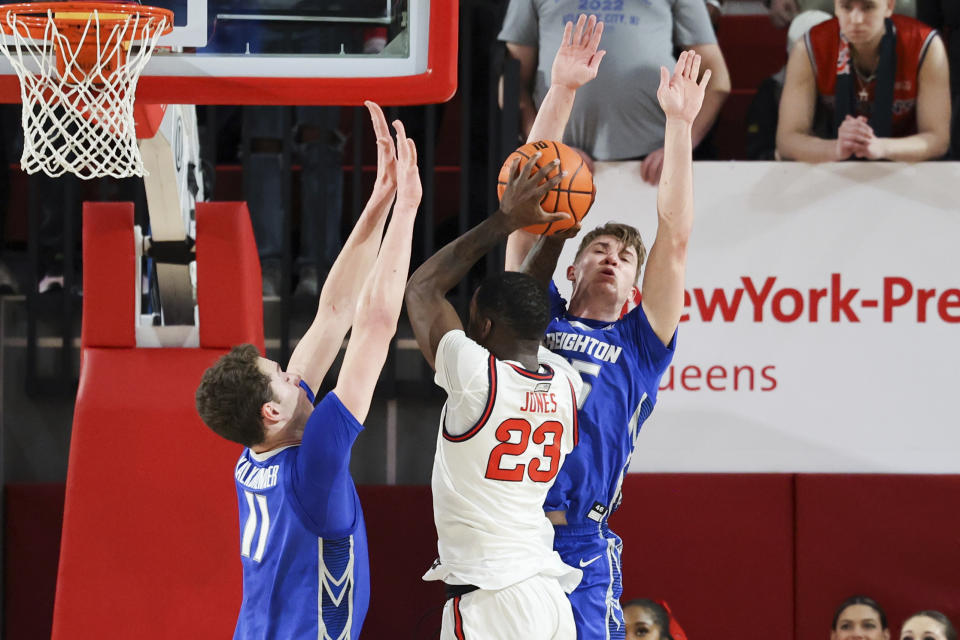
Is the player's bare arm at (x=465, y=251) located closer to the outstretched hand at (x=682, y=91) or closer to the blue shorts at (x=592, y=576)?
the outstretched hand at (x=682, y=91)

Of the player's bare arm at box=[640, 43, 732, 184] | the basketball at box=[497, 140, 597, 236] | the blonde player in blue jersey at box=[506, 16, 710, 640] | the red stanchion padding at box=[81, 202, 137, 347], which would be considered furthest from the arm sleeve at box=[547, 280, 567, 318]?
the player's bare arm at box=[640, 43, 732, 184]

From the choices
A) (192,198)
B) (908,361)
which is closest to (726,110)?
(908,361)

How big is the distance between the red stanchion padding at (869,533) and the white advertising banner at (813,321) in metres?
0.09

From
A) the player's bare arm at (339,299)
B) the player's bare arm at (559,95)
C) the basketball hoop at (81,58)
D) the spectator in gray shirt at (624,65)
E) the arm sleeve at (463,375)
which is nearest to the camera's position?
the arm sleeve at (463,375)

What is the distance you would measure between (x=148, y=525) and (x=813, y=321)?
3167mm

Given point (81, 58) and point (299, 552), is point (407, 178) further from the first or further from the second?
point (81, 58)

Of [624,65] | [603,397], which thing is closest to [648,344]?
[603,397]

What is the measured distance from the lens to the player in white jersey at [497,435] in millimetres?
3617

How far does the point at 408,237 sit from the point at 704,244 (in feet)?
9.14

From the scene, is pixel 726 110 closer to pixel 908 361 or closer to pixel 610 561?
pixel 908 361

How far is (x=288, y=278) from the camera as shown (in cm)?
609

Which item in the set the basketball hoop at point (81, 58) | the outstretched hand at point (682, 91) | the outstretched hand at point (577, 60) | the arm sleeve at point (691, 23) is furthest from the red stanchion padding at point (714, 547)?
the basketball hoop at point (81, 58)

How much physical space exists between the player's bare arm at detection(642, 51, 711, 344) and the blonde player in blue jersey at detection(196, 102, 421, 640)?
0.85m

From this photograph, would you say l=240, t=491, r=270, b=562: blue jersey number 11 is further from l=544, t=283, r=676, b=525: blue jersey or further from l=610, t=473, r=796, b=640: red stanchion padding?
l=610, t=473, r=796, b=640: red stanchion padding
